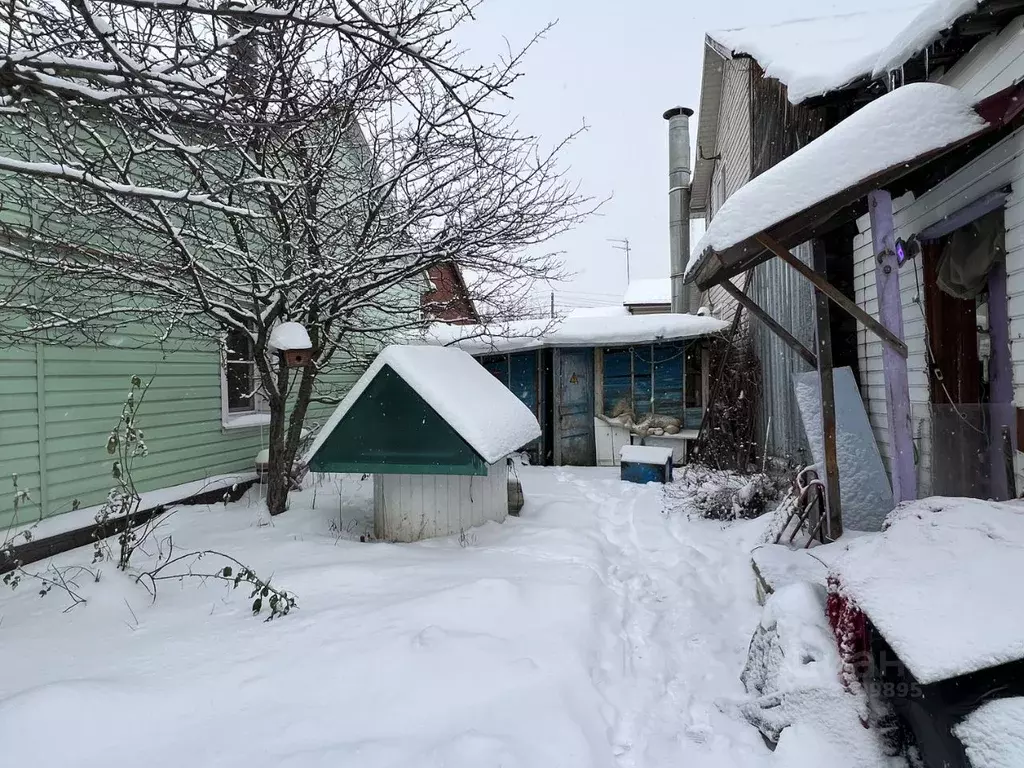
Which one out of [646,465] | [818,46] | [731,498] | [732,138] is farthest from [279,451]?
[732,138]

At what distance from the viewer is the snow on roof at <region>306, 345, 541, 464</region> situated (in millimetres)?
4680

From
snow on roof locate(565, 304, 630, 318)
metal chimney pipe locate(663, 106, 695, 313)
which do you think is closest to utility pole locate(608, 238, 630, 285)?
snow on roof locate(565, 304, 630, 318)

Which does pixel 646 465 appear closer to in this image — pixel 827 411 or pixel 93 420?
pixel 827 411

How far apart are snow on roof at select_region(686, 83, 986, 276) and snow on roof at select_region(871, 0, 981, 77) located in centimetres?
30

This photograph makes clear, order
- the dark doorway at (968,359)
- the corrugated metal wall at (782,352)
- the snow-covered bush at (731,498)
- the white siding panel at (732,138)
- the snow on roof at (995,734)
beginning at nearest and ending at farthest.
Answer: the snow on roof at (995,734)
the dark doorway at (968,359)
the snow-covered bush at (731,498)
the corrugated metal wall at (782,352)
the white siding panel at (732,138)

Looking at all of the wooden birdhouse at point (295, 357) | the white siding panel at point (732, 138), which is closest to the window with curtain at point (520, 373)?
the white siding panel at point (732, 138)

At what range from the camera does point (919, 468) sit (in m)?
4.05

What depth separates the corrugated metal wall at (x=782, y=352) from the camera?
5.96 meters

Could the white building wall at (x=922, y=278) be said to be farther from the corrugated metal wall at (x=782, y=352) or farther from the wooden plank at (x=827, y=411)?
the corrugated metal wall at (x=782, y=352)

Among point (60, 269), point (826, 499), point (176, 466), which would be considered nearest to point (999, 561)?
point (826, 499)

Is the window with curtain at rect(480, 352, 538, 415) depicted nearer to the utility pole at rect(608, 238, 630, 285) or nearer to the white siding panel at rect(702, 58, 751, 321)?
the white siding panel at rect(702, 58, 751, 321)

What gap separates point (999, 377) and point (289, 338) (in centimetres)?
549

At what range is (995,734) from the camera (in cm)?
159

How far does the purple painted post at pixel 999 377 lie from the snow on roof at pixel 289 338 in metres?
5.24
